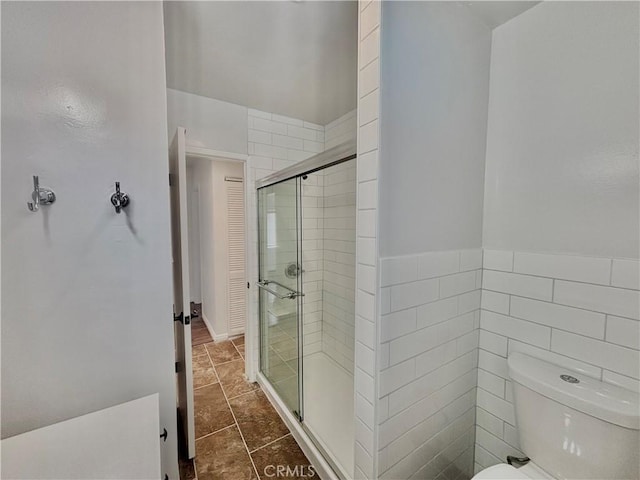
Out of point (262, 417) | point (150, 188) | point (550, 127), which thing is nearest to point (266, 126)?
point (150, 188)

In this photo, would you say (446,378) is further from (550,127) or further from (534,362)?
(550,127)

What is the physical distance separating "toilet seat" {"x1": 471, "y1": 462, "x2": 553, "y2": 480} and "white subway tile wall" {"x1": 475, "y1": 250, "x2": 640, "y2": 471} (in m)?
0.25

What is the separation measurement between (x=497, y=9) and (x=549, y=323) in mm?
1463

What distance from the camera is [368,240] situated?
0.98m

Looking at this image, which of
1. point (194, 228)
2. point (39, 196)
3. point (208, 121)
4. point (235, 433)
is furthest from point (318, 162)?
point (194, 228)

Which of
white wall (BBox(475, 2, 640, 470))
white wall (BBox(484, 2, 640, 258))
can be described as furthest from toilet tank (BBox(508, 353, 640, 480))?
white wall (BBox(484, 2, 640, 258))

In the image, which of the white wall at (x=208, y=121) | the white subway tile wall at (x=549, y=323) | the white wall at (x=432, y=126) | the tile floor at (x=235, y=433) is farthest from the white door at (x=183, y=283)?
the white subway tile wall at (x=549, y=323)

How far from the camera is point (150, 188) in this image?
1105 mm

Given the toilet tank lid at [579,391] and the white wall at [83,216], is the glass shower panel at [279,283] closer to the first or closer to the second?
the white wall at [83,216]

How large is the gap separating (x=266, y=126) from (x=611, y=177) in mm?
2274

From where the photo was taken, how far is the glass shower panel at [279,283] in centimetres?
221

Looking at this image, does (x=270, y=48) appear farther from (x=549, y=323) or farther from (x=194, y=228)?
(x=194, y=228)

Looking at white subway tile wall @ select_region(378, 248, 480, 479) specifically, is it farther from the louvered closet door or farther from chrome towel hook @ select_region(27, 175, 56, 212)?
the louvered closet door

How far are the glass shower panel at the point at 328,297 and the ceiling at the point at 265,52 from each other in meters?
0.69
